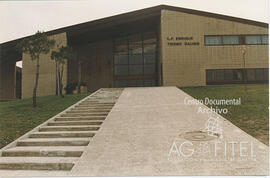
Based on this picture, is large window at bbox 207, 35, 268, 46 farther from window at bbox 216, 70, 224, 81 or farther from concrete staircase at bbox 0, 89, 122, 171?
concrete staircase at bbox 0, 89, 122, 171

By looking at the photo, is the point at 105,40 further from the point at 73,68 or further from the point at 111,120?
the point at 111,120

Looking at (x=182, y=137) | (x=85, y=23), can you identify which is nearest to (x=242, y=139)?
(x=182, y=137)

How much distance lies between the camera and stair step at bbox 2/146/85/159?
18.7 ft

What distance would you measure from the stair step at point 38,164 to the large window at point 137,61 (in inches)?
897

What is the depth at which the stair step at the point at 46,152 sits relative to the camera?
5.71 meters

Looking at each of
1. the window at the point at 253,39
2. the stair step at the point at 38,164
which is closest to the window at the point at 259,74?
the window at the point at 253,39

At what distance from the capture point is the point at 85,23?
80.8ft

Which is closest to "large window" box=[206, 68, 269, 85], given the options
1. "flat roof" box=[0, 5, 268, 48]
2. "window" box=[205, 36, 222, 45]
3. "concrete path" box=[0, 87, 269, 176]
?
Result: "window" box=[205, 36, 222, 45]

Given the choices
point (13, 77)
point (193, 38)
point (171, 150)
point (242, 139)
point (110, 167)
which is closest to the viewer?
point (110, 167)

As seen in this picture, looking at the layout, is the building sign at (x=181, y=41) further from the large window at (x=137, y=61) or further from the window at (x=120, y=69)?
the window at (x=120, y=69)

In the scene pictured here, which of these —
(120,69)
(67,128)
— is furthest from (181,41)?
(67,128)

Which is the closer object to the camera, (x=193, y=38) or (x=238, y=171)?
(x=238, y=171)

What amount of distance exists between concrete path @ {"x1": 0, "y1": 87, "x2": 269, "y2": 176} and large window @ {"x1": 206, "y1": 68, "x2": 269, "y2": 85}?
17.2m

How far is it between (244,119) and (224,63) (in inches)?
670
